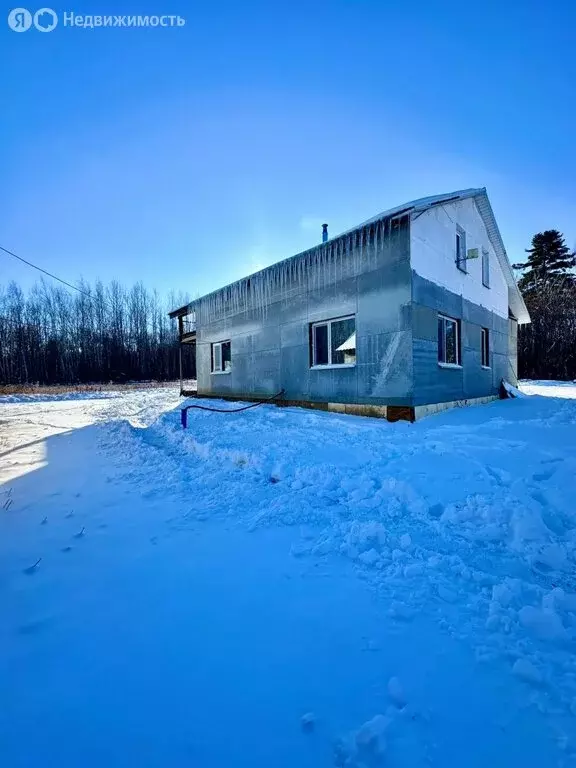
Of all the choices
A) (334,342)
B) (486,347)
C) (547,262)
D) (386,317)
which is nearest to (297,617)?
(386,317)

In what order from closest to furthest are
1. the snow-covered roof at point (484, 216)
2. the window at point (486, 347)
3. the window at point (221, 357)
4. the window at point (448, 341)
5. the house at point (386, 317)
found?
the snow-covered roof at point (484, 216) < the house at point (386, 317) < the window at point (448, 341) < the window at point (486, 347) < the window at point (221, 357)

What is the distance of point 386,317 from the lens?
7.20 metres

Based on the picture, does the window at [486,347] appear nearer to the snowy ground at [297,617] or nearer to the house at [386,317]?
the house at [386,317]

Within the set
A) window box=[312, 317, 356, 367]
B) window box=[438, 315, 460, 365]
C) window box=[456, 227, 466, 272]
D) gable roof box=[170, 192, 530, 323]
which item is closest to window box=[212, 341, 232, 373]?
gable roof box=[170, 192, 530, 323]

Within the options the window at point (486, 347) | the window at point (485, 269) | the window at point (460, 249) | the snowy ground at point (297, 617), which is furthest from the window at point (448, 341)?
the snowy ground at point (297, 617)

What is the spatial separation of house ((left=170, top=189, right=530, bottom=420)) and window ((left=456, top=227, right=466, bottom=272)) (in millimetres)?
31

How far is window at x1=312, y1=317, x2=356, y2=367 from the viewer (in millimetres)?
8002

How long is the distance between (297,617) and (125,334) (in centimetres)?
4344

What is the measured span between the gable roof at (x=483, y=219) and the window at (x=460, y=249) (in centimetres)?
80

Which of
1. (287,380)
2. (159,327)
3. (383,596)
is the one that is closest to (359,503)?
(383,596)

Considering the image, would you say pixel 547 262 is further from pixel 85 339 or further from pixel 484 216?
pixel 85 339

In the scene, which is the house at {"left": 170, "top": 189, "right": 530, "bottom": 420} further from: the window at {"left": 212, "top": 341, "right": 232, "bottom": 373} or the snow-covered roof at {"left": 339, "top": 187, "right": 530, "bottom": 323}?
the window at {"left": 212, "top": 341, "right": 232, "bottom": 373}

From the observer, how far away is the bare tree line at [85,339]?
34.9m

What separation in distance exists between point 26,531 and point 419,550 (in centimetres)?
328
